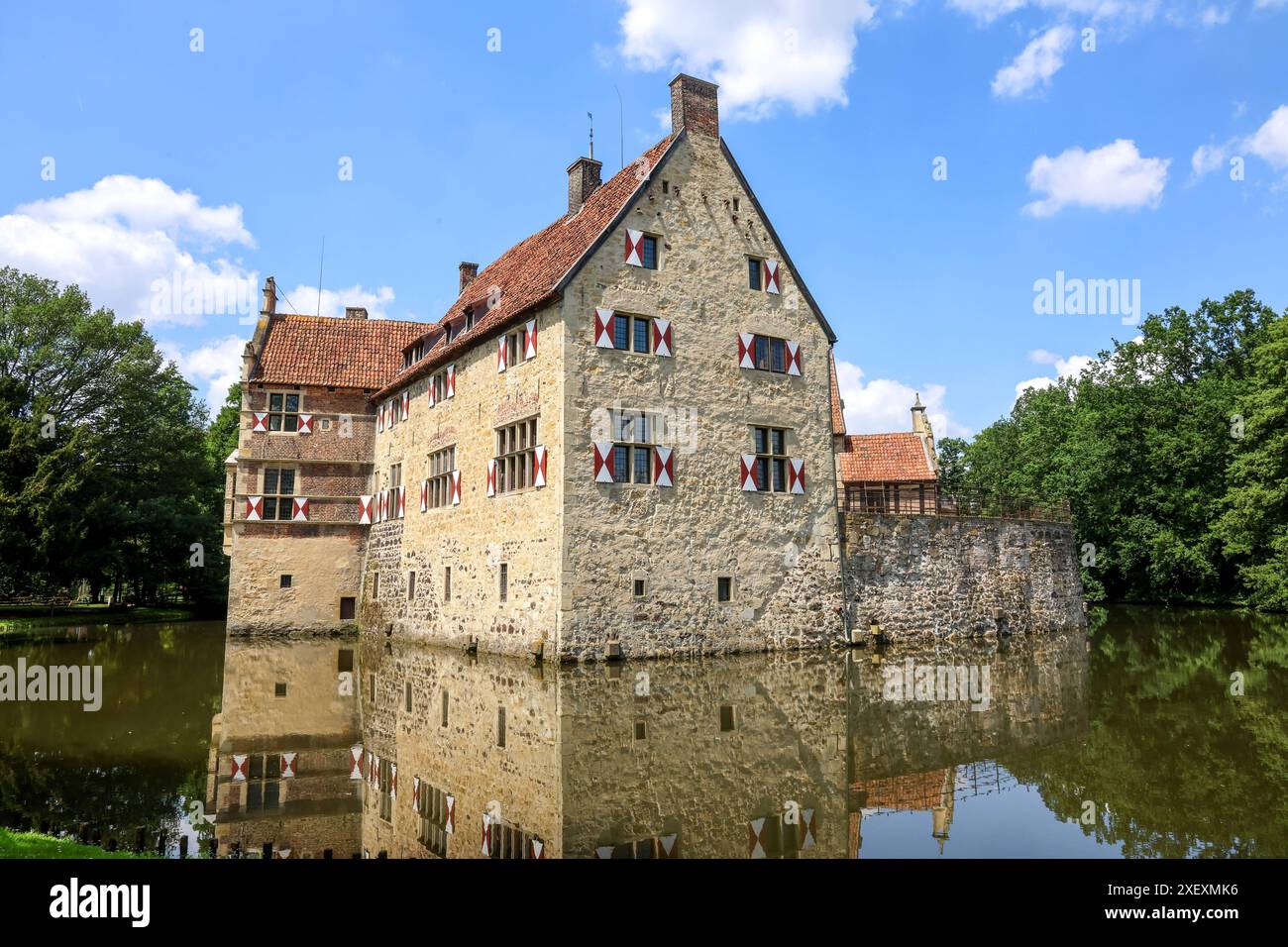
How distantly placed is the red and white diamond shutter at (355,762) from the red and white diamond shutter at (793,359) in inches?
554

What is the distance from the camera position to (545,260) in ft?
72.9

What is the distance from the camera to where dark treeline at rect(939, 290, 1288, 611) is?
115 feet

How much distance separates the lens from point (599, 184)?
2478 cm

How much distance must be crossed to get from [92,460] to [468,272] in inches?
610

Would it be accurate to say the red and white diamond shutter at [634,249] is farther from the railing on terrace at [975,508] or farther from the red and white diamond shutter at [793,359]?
the railing on terrace at [975,508]

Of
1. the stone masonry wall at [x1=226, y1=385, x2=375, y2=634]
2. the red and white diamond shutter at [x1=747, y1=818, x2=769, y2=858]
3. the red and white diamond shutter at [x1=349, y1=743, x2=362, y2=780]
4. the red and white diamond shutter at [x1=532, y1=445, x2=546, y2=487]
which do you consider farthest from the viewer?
the stone masonry wall at [x1=226, y1=385, x2=375, y2=634]

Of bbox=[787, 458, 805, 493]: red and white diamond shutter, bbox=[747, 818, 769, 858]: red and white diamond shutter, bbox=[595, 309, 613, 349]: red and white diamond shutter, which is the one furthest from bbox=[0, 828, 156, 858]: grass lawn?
bbox=[787, 458, 805, 493]: red and white diamond shutter

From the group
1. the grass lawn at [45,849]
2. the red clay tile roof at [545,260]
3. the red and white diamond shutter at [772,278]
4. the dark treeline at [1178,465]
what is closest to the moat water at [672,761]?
the grass lawn at [45,849]

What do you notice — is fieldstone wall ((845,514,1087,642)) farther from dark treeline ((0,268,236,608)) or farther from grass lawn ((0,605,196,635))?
grass lawn ((0,605,196,635))

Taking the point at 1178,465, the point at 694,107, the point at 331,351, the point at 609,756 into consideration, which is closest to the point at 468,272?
the point at 331,351

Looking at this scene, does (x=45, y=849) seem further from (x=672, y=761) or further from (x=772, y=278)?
(x=772, y=278)

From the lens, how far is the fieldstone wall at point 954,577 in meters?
22.5

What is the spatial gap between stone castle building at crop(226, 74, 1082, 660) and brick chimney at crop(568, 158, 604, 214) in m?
0.06

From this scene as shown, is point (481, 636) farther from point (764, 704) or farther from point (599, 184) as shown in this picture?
point (599, 184)
